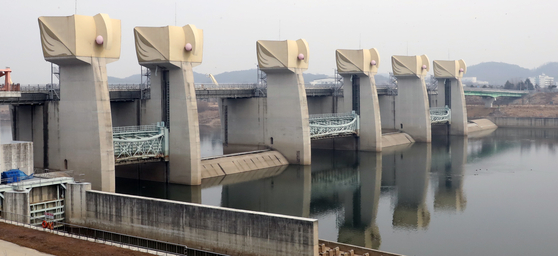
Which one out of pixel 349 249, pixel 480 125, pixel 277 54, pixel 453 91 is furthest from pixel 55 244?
pixel 480 125

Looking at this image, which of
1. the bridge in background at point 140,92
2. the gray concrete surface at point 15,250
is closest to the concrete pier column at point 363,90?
the bridge in background at point 140,92

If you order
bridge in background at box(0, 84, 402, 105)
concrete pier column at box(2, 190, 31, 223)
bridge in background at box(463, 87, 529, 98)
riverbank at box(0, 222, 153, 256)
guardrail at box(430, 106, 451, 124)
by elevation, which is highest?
bridge in background at box(463, 87, 529, 98)

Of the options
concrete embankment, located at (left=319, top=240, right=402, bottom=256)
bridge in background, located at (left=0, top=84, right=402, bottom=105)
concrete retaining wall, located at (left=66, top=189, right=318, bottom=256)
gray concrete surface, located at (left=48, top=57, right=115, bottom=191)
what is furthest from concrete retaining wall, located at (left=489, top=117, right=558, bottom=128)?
concrete retaining wall, located at (left=66, top=189, right=318, bottom=256)

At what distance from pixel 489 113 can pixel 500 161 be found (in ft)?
232

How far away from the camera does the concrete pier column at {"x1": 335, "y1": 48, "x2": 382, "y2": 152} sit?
74438mm

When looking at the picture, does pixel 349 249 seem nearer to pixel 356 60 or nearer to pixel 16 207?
pixel 16 207

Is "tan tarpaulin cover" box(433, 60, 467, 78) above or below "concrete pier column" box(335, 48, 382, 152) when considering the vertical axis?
above

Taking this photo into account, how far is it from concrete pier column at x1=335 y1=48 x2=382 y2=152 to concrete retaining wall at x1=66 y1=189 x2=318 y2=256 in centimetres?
4532

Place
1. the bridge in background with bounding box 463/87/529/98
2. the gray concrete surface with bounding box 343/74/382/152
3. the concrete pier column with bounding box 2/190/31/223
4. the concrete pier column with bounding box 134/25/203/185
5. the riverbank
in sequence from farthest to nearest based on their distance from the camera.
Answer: the bridge in background with bounding box 463/87/529/98, the gray concrete surface with bounding box 343/74/382/152, the concrete pier column with bounding box 134/25/203/185, the concrete pier column with bounding box 2/190/31/223, the riverbank

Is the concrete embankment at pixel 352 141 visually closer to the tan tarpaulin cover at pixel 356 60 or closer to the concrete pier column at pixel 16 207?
the tan tarpaulin cover at pixel 356 60

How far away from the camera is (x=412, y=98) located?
87.9 metres

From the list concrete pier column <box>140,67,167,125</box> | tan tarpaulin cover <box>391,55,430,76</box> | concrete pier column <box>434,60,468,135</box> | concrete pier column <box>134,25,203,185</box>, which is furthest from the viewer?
concrete pier column <box>434,60,468,135</box>

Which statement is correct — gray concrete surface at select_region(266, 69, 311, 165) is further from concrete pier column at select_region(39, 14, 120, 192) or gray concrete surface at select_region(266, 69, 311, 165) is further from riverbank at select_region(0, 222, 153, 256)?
riverbank at select_region(0, 222, 153, 256)

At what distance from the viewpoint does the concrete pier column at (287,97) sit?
6147cm
